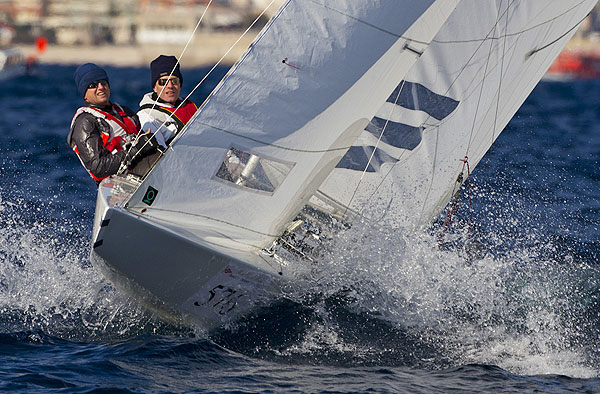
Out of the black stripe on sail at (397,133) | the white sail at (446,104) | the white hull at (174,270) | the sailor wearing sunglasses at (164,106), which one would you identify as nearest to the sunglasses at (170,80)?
the sailor wearing sunglasses at (164,106)

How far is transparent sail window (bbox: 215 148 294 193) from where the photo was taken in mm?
4879

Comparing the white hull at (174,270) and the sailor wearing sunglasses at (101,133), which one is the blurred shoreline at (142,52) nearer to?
the sailor wearing sunglasses at (101,133)

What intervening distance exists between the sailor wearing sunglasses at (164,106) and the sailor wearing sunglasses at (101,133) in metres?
0.12

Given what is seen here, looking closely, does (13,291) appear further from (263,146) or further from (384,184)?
(384,184)

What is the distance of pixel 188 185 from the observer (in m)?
4.83

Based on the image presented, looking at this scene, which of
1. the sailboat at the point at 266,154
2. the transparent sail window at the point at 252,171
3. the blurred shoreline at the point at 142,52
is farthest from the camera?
Result: the blurred shoreline at the point at 142,52

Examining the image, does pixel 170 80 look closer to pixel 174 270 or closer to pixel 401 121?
pixel 401 121

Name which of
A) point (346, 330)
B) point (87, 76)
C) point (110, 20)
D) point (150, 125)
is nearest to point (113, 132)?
point (150, 125)

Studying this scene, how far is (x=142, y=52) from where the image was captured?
5350cm

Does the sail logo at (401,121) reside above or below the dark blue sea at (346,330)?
above

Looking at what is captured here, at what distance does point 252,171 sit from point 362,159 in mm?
1159

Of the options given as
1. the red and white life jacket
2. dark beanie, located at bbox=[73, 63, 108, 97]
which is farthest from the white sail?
dark beanie, located at bbox=[73, 63, 108, 97]

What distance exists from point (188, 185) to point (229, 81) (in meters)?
0.62

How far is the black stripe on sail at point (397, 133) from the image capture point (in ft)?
19.1
